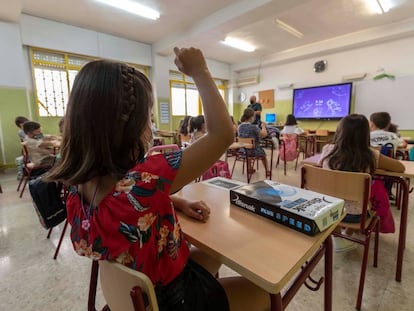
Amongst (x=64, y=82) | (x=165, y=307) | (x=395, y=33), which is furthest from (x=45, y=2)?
(x=395, y=33)

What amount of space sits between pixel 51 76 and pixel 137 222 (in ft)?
18.4

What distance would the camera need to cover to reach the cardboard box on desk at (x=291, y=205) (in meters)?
0.65

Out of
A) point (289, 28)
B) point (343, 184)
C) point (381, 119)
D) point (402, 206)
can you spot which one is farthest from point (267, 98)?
point (343, 184)

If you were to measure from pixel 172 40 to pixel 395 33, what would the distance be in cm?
474

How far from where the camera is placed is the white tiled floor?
1250 millimetres

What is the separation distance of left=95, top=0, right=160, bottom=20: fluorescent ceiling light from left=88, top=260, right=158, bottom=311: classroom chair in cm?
441

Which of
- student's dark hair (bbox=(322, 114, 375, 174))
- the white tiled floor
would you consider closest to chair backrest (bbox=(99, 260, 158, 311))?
the white tiled floor

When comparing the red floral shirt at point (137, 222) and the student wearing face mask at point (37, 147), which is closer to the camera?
the red floral shirt at point (137, 222)

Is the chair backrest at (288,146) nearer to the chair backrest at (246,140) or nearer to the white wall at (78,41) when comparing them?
the chair backrest at (246,140)

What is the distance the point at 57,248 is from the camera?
5.53 ft

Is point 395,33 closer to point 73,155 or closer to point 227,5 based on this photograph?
point 227,5

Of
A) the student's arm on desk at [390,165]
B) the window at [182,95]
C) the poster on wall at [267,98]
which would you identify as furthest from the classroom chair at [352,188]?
the poster on wall at [267,98]

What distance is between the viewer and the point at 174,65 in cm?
395

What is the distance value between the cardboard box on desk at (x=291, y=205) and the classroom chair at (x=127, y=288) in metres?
0.43
